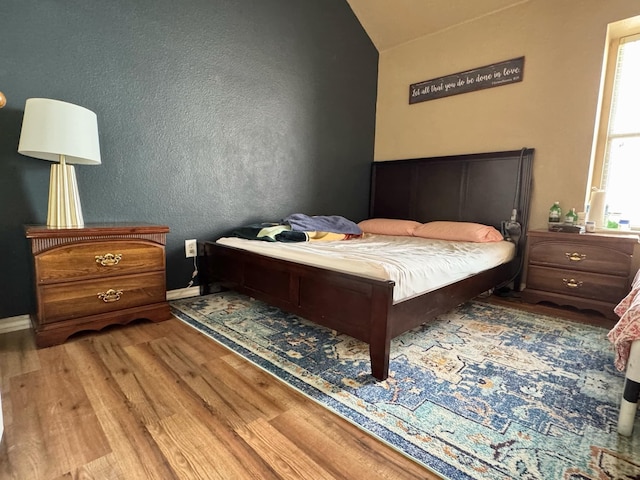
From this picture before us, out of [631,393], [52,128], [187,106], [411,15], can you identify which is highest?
[411,15]

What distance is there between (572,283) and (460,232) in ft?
2.77

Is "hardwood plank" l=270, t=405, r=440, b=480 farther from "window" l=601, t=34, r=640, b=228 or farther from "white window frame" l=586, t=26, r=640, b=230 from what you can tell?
"window" l=601, t=34, r=640, b=228

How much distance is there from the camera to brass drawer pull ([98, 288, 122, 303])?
67.7 inches

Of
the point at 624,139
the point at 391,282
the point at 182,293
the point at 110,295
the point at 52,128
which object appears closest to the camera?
the point at 391,282

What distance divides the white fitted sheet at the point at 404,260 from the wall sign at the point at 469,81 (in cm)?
155

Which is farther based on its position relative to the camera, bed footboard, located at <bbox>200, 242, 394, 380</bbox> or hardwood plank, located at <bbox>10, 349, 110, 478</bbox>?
bed footboard, located at <bbox>200, 242, 394, 380</bbox>

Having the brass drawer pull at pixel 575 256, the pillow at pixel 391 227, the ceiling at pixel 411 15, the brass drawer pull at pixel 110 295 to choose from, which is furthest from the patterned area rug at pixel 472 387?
the ceiling at pixel 411 15

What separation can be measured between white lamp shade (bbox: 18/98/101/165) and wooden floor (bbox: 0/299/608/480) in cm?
98

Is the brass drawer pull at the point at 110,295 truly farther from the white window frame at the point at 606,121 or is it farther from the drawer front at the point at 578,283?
the white window frame at the point at 606,121

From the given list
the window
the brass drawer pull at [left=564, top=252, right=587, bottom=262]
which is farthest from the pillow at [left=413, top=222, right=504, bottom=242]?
the window

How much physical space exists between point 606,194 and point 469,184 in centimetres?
101

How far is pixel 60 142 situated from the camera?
152 centimetres

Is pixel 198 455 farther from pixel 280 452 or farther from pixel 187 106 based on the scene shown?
pixel 187 106

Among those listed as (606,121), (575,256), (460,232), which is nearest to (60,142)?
(460,232)
